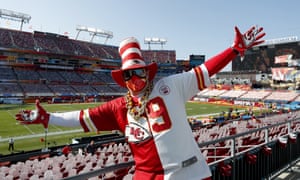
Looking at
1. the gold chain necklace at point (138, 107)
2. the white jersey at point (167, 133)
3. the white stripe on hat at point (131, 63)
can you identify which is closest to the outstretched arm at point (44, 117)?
the white jersey at point (167, 133)

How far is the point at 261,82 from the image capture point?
5253cm

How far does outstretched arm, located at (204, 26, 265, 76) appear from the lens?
97.0 inches

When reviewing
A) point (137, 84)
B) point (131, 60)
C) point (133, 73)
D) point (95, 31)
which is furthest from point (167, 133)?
point (95, 31)

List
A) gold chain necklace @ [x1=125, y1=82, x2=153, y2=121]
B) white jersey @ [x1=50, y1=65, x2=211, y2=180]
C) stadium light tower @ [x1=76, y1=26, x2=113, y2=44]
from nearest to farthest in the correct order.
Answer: white jersey @ [x1=50, y1=65, x2=211, y2=180]
gold chain necklace @ [x1=125, y1=82, x2=153, y2=121]
stadium light tower @ [x1=76, y1=26, x2=113, y2=44]

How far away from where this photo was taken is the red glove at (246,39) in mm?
2533

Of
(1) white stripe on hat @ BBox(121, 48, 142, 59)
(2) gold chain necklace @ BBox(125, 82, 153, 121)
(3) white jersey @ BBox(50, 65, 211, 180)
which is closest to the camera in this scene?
(3) white jersey @ BBox(50, 65, 211, 180)

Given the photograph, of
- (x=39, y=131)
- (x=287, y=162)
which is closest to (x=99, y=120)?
(x=287, y=162)

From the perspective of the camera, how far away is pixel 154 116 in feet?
7.32

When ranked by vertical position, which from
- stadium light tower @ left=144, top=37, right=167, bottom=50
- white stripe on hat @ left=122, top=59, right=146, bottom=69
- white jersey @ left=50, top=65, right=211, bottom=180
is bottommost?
white jersey @ left=50, top=65, right=211, bottom=180

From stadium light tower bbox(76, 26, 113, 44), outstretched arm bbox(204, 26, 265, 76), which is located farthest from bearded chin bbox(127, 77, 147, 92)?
stadium light tower bbox(76, 26, 113, 44)

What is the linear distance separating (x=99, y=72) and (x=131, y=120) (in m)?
63.3

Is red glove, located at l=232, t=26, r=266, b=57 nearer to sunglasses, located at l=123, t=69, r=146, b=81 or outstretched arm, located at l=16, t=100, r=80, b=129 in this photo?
sunglasses, located at l=123, t=69, r=146, b=81

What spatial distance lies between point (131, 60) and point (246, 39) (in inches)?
48.7

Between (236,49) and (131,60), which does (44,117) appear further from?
(236,49)
